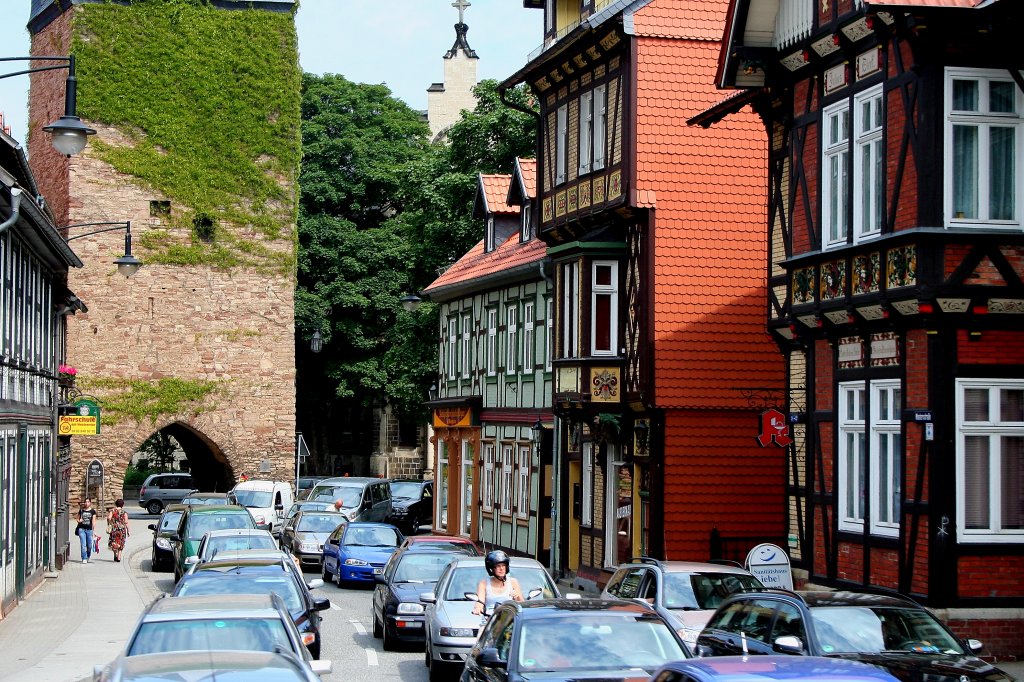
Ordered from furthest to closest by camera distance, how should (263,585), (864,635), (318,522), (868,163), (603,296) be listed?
(318,522) < (603,296) < (868,163) < (263,585) < (864,635)

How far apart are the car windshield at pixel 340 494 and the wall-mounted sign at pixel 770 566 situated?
91.2 ft

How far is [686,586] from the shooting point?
1725 cm

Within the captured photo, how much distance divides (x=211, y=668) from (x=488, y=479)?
32209mm

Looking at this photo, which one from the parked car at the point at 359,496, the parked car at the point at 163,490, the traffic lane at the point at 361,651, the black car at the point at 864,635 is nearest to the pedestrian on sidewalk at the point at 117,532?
the parked car at the point at 359,496

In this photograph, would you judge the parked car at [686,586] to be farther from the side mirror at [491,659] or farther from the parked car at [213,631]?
the parked car at [213,631]

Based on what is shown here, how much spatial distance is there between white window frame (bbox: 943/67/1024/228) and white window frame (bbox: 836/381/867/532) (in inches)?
116

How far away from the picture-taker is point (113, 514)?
129 feet

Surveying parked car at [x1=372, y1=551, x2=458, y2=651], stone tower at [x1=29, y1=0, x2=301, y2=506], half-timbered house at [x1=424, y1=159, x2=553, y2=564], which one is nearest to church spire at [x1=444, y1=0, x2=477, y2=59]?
stone tower at [x1=29, y1=0, x2=301, y2=506]

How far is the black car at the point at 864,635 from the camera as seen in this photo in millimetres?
11688

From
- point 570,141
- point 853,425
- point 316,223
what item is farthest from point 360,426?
point 853,425

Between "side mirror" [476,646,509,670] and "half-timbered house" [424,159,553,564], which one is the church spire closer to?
"half-timbered house" [424,159,553,564]

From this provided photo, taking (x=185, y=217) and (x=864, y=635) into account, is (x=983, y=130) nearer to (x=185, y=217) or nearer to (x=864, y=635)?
(x=864, y=635)

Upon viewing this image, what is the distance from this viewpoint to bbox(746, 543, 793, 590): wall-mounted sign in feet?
61.2

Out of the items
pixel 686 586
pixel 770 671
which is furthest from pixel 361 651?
pixel 770 671
